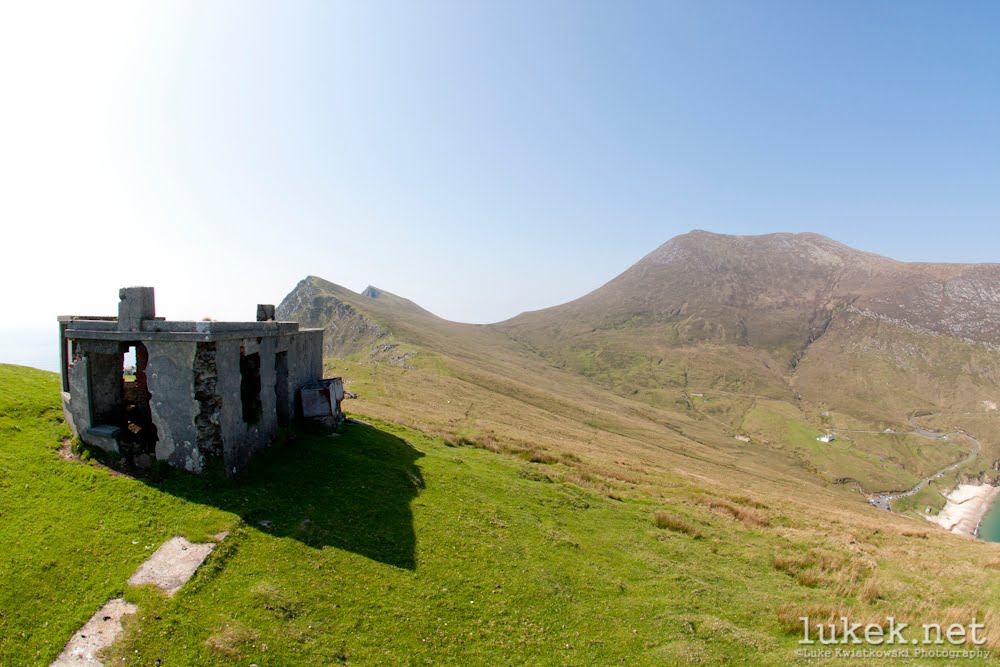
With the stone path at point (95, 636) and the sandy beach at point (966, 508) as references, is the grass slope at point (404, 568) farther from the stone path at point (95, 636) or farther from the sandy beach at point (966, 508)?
the sandy beach at point (966, 508)

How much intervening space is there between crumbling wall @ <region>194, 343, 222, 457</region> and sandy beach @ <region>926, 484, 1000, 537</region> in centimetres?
12890

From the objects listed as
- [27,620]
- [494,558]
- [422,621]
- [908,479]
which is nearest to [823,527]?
[494,558]

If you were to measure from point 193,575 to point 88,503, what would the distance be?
4592 mm

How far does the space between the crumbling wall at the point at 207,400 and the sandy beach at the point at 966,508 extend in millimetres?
128898

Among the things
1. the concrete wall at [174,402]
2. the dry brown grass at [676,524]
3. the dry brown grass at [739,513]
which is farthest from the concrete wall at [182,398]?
the dry brown grass at [739,513]

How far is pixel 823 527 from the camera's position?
Answer: 2614cm

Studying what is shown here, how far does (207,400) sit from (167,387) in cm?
139

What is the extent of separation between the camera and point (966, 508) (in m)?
113

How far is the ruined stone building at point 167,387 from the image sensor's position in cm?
1608

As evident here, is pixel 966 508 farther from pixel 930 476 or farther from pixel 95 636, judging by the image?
pixel 95 636

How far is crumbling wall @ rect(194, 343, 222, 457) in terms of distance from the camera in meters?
16.1

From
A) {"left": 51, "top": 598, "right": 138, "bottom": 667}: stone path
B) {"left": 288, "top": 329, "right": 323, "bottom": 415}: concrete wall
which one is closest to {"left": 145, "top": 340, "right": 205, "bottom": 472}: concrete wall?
{"left": 51, "top": 598, "right": 138, "bottom": 667}: stone path

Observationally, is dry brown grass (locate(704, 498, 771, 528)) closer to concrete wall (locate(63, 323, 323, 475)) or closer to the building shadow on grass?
the building shadow on grass

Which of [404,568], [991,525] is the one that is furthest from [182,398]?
[991,525]
